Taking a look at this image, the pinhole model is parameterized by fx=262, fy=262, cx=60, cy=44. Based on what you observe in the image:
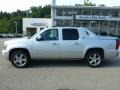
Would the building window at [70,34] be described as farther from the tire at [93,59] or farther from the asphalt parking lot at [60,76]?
the asphalt parking lot at [60,76]

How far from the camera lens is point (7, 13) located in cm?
13962

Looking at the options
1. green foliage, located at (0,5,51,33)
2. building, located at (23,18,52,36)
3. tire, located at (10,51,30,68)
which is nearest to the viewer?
tire, located at (10,51,30,68)

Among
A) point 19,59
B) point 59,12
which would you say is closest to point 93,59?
point 19,59

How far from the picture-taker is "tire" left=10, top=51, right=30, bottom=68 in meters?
10.6

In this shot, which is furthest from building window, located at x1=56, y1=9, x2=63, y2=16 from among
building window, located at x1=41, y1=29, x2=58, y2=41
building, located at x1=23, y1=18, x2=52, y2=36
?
building window, located at x1=41, y1=29, x2=58, y2=41

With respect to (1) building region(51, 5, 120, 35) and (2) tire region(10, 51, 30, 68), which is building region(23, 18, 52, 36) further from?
(2) tire region(10, 51, 30, 68)

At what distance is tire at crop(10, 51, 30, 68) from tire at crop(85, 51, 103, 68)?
2.50 meters

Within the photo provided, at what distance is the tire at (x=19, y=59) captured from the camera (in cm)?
1061

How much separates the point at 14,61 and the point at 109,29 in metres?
59.1

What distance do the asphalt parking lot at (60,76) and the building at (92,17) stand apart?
54.7 m

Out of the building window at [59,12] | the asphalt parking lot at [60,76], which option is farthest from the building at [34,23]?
the asphalt parking lot at [60,76]

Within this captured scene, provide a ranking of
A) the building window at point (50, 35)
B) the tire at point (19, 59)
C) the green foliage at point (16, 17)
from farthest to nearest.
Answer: the green foliage at point (16, 17), the building window at point (50, 35), the tire at point (19, 59)

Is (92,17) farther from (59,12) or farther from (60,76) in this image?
(60,76)

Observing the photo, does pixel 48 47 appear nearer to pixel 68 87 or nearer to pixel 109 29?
pixel 68 87
